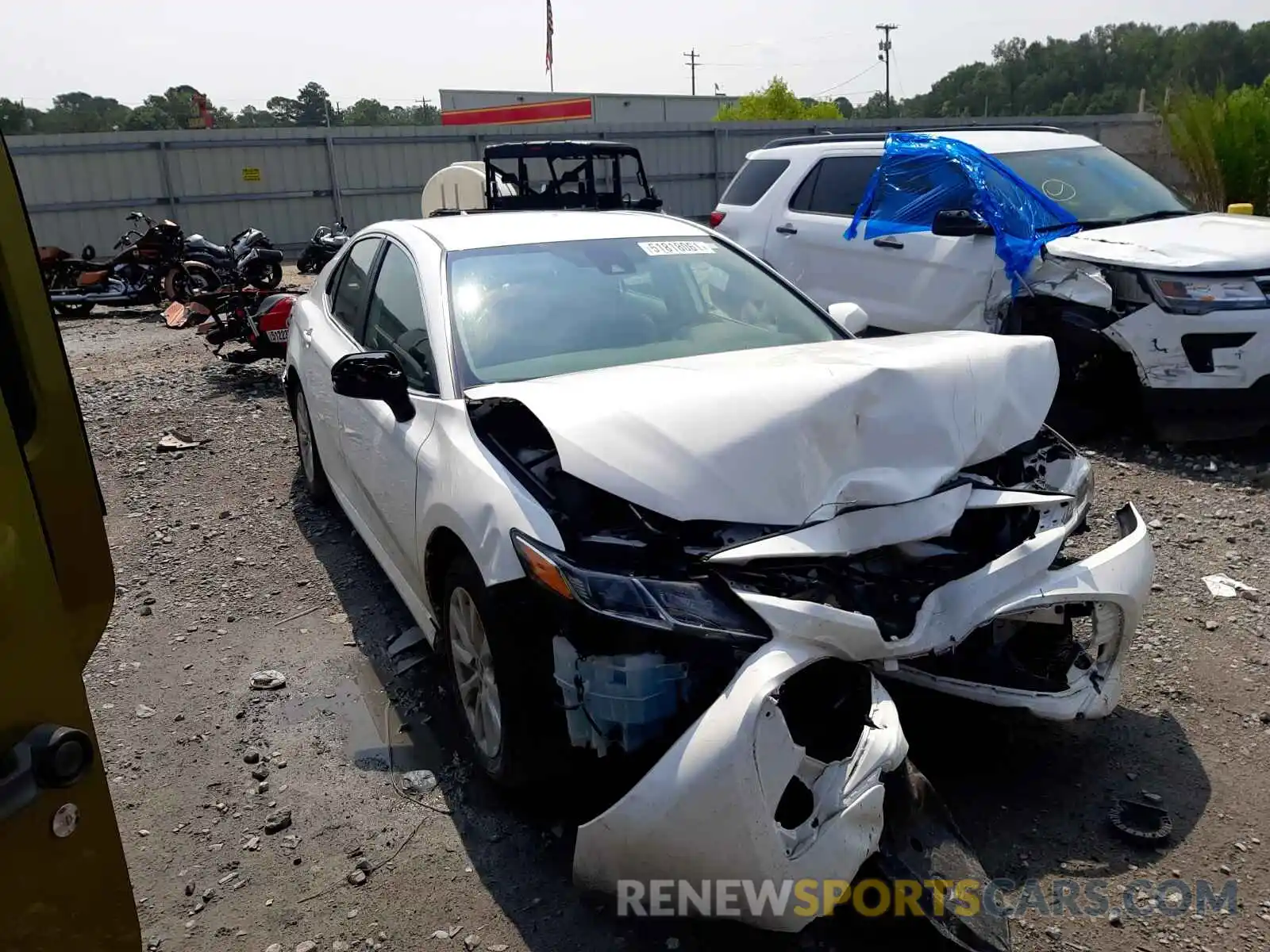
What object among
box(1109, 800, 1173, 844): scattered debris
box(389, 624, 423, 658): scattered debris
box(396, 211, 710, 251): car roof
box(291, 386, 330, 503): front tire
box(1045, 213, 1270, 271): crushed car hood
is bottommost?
box(389, 624, 423, 658): scattered debris

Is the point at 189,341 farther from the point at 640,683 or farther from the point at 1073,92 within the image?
the point at 1073,92

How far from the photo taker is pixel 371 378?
3383 mm

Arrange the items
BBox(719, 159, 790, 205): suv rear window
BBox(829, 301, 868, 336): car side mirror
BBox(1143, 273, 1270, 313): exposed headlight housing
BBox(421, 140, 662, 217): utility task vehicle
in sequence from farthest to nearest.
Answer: BBox(421, 140, 662, 217): utility task vehicle → BBox(719, 159, 790, 205): suv rear window → BBox(1143, 273, 1270, 313): exposed headlight housing → BBox(829, 301, 868, 336): car side mirror

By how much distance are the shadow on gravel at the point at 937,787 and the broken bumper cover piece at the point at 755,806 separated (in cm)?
28

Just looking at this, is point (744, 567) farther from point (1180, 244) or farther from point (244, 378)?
point (244, 378)

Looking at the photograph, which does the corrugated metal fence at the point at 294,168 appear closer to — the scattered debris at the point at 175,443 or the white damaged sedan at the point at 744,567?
the scattered debris at the point at 175,443

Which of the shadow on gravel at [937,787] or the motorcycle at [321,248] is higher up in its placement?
the motorcycle at [321,248]

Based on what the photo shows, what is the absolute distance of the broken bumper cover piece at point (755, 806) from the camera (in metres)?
2.18

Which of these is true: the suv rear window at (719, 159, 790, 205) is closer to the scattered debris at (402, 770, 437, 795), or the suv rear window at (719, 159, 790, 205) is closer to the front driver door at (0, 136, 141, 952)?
the scattered debris at (402, 770, 437, 795)

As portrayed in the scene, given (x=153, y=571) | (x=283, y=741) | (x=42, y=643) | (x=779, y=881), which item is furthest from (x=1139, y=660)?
(x=153, y=571)

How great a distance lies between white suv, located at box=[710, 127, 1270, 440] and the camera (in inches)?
214

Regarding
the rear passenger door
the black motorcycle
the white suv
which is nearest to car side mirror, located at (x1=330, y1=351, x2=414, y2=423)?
the white suv

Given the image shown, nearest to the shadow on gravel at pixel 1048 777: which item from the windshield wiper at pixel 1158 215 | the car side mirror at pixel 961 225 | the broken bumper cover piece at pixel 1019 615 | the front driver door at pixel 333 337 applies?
the broken bumper cover piece at pixel 1019 615

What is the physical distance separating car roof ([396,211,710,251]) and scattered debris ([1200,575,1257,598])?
8.68 feet
